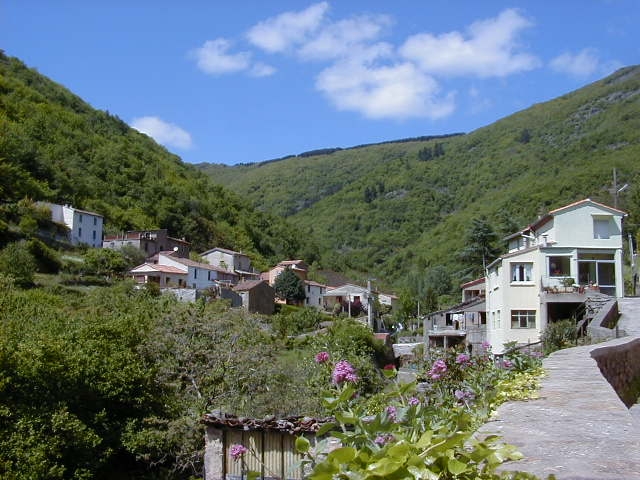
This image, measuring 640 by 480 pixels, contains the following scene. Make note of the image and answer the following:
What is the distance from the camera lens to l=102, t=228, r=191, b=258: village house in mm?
76375

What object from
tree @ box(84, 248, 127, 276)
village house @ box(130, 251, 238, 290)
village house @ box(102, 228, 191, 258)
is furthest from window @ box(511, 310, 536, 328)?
village house @ box(102, 228, 191, 258)

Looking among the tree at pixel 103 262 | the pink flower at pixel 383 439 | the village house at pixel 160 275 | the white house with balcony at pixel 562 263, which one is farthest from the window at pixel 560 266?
the tree at pixel 103 262

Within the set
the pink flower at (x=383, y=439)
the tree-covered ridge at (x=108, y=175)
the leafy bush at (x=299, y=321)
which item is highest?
the tree-covered ridge at (x=108, y=175)

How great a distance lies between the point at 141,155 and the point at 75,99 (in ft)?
58.7

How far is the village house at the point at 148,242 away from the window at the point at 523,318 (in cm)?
5149

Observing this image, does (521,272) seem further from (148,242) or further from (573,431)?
(148,242)

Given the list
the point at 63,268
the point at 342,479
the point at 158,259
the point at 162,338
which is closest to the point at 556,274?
the point at 162,338

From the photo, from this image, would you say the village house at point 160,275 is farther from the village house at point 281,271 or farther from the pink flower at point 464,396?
the pink flower at point 464,396

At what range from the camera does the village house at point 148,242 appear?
7638cm

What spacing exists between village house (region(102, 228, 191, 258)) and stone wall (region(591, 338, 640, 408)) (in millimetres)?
68848

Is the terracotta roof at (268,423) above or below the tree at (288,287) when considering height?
below

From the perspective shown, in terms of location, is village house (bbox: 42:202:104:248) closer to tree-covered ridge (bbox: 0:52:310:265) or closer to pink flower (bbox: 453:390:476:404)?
tree-covered ridge (bbox: 0:52:310:265)

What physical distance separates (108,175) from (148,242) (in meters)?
30.2

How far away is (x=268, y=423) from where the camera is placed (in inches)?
461
